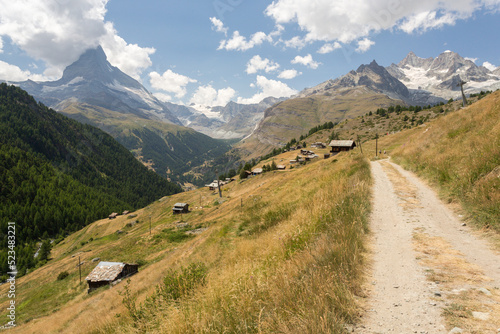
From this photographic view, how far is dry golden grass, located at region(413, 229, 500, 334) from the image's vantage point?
11.2 ft

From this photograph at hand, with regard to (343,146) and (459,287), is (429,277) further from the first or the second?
(343,146)

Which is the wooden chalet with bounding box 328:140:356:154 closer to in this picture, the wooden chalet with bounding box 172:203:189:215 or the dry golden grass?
the wooden chalet with bounding box 172:203:189:215

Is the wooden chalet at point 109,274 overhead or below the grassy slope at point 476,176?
below

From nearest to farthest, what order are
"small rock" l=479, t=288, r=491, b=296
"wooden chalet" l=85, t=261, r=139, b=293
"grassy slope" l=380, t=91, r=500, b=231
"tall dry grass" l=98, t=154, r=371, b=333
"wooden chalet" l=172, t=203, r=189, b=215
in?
"tall dry grass" l=98, t=154, r=371, b=333 → "small rock" l=479, t=288, r=491, b=296 → "grassy slope" l=380, t=91, r=500, b=231 → "wooden chalet" l=85, t=261, r=139, b=293 → "wooden chalet" l=172, t=203, r=189, b=215

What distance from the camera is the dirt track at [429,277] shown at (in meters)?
3.61

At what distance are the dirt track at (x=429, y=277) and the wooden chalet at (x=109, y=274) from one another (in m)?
40.0

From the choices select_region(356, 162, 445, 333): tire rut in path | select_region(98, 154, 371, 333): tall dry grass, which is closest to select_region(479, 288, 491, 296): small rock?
select_region(356, 162, 445, 333): tire rut in path

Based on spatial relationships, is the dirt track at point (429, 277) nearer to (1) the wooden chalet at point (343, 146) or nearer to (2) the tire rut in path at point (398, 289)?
(2) the tire rut in path at point (398, 289)

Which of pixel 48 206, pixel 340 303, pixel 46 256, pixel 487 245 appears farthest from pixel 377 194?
pixel 48 206

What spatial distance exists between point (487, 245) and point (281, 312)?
262 inches

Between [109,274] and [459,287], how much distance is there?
44.8 meters

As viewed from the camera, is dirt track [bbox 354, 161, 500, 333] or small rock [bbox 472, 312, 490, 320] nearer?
small rock [bbox 472, 312, 490, 320]

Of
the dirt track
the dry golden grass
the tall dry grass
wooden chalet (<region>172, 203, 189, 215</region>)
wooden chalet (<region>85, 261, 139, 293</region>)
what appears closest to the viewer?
the dry golden grass

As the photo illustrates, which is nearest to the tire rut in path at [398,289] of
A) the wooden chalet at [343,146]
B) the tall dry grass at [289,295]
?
the tall dry grass at [289,295]
